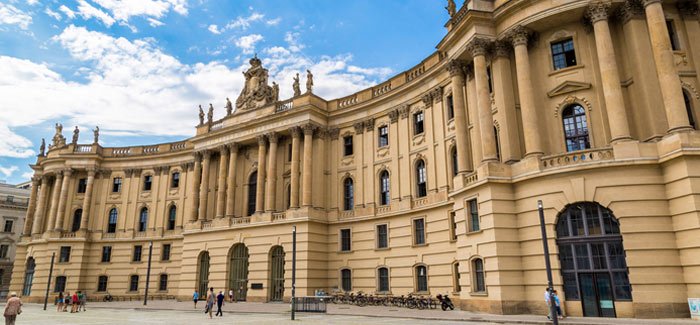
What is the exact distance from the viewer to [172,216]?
171 ft

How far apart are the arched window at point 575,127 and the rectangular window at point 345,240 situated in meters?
18.9

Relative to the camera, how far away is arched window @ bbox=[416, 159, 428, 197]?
34.2m

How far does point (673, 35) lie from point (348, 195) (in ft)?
80.2

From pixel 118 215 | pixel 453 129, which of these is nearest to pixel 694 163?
pixel 453 129

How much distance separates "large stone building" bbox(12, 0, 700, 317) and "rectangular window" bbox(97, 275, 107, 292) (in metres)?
0.21

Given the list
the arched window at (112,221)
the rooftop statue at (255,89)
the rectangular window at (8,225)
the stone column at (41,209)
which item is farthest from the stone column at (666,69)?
the rectangular window at (8,225)

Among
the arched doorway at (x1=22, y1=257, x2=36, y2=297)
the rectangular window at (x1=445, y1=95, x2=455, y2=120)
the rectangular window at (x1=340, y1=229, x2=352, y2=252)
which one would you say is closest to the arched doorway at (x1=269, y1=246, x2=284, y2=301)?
the rectangular window at (x1=340, y1=229, x2=352, y2=252)

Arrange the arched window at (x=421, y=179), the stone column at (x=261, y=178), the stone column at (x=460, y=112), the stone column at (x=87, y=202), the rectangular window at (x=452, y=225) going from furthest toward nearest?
the stone column at (x=87, y=202)
the stone column at (x=261, y=178)
the arched window at (x=421, y=179)
the rectangular window at (x=452, y=225)
the stone column at (x=460, y=112)

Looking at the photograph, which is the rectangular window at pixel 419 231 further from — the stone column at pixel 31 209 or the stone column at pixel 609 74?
the stone column at pixel 31 209

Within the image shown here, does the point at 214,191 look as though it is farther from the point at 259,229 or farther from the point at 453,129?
the point at 453,129

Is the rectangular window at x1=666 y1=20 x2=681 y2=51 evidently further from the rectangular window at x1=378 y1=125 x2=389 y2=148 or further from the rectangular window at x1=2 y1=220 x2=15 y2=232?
the rectangular window at x1=2 y1=220 x2=15 y2=232

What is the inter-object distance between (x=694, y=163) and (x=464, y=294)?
12.2 m

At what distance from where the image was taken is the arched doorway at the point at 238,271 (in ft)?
132

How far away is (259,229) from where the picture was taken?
3975 cm
